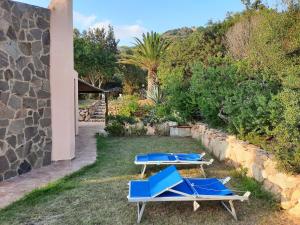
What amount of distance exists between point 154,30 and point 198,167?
68.4 feet

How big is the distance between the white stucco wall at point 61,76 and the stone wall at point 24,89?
6.9 inches

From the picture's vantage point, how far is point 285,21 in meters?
9.26

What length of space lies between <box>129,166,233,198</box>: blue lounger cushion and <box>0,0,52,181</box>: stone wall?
3.60m

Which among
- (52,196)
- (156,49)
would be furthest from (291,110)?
(156,49)

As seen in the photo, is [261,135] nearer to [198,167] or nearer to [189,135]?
[198,167]

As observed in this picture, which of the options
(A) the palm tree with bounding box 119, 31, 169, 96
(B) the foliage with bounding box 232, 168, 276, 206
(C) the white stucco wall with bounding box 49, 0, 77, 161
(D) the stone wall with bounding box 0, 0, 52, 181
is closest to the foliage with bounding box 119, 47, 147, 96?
(A) the palm tree with bounding box 119, 31, 169, 96

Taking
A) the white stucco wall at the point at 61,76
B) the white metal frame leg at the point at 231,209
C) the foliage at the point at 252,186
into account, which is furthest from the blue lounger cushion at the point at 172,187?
the white stucco wall at the point at 61,76

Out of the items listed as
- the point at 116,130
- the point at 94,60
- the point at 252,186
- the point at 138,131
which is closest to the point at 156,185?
the point at 252,186

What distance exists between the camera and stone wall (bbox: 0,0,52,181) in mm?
7746

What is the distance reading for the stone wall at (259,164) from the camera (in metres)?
5.64

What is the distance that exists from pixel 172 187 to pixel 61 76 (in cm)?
547

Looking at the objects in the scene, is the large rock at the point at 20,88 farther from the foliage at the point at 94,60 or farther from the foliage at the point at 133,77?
the foliage at the point at 94,60

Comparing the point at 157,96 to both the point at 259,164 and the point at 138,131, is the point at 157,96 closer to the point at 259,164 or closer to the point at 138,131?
the point at 138,131

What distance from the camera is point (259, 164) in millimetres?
7035
